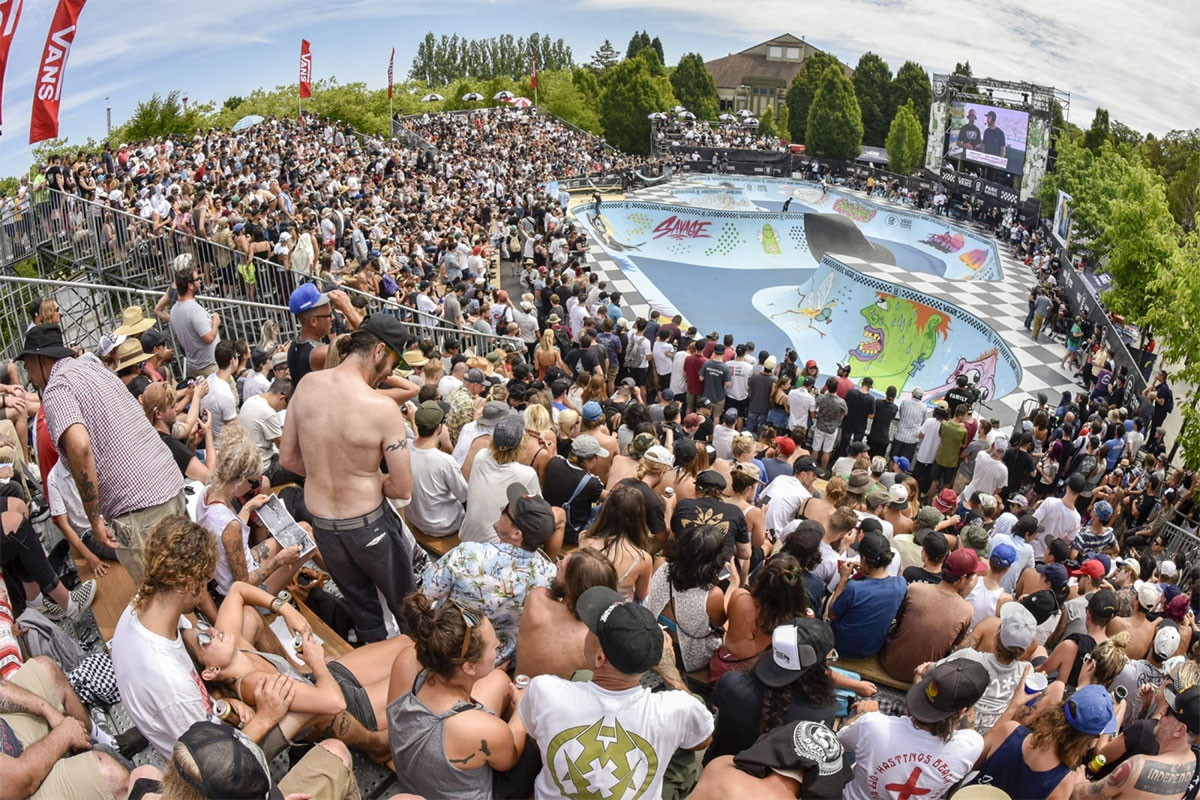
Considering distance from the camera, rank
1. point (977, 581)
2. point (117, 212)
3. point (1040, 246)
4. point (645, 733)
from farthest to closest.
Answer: point (1040, 246) → point (117, 212) → point (977, 581) → point (645, 733)

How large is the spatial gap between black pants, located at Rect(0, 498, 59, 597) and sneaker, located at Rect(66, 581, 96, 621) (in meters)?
0.18

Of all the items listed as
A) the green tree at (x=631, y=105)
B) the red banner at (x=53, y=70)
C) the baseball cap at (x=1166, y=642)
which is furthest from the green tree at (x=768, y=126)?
the baseball cap at (x=1166, y=642)

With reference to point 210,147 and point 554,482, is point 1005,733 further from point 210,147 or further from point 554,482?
point 210,147

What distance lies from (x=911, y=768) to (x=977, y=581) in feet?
7.50

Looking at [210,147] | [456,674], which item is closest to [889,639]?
[456,674]

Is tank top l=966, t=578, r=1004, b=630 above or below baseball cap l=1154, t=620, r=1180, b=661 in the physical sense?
above

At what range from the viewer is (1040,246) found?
29.8 metres

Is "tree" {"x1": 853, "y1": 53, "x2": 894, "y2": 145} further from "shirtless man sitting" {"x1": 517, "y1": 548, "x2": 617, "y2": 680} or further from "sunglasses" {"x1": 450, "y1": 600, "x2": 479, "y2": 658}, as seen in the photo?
"sunglasses" {"x1": 450, "y1": 600, "x2": 479, "y2": 658}

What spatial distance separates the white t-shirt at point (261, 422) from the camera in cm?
546

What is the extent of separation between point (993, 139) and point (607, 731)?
42320 mm

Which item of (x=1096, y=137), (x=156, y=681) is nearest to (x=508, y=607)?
(x=156, y=681)

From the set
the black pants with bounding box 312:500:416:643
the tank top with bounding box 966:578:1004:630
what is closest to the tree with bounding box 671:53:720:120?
the tank top with bounding box 966:578:1004:630

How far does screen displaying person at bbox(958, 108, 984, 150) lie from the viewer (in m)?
38.3

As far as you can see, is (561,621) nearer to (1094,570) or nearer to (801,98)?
(1094,570)
